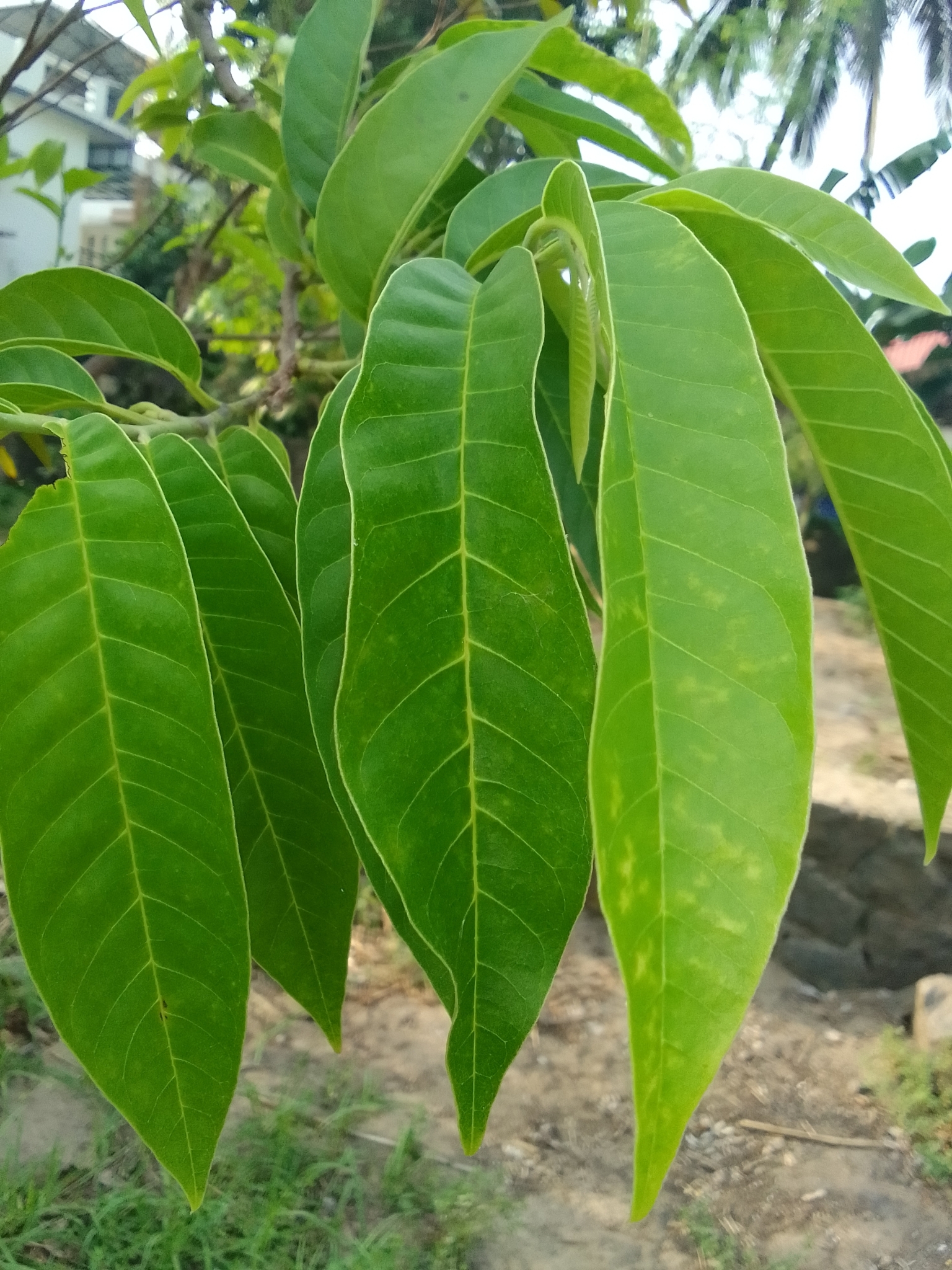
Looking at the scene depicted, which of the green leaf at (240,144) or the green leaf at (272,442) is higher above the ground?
the green leaf at (240,144)

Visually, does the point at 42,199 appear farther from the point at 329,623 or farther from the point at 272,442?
the point at 329,623

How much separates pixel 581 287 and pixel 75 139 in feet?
5.04

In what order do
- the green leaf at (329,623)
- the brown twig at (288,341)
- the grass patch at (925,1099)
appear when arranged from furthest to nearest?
1. the grass patch at (925,1099)
2. the brown twig at (288,341)
3. the green leaf at (329,623)

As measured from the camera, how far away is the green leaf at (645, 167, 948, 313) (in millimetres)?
284

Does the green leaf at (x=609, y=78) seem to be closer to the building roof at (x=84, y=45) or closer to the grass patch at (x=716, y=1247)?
the building roof at (x=84, y=45)

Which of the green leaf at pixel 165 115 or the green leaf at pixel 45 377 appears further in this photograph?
the green leaf at pixel 165 115

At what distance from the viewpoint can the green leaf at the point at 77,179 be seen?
3.54 feet

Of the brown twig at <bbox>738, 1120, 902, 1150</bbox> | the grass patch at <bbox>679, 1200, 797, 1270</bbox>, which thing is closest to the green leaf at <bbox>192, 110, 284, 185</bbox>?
the grass patch at <bbox>679, 1200, 797, 1270</bbox>

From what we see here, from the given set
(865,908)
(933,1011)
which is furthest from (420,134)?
(865,908)

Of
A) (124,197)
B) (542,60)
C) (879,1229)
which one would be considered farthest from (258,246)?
(879,1229)

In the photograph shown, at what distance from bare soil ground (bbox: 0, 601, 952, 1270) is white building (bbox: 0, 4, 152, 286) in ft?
Answer: 4.77

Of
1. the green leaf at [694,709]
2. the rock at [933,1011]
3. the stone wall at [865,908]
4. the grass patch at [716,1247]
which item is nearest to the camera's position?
the green leaf at [694,709]

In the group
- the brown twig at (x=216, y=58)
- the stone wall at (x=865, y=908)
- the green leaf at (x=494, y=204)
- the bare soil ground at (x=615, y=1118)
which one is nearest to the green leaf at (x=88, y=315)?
the green leaf at (x=494, y=204)

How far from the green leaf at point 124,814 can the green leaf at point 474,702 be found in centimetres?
7
